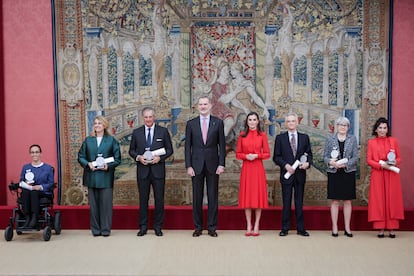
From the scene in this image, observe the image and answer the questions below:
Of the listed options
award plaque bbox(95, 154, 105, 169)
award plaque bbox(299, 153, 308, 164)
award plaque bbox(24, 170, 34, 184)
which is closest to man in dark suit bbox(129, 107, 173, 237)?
award plaque bbox(95, 154, 105, 169)

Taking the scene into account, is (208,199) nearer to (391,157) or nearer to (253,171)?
(253,171)

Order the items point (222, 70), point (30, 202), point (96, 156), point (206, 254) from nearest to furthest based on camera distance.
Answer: point (206, 254) < point (30, 202) < point (96, 156) < point (222, 70)

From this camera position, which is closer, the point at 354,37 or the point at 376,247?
the point at 376,247

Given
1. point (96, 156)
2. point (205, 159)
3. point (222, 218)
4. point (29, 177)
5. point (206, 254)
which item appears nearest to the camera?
point (206, 254)

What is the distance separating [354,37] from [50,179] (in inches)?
Answer: 176

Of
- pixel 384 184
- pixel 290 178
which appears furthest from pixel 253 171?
pixel 384 184

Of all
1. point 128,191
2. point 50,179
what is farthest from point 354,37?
point 50,179

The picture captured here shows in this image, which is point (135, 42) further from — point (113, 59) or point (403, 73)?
point (403, 73)

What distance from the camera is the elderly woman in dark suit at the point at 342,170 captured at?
7793 millimetres

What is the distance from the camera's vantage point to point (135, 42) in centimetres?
880

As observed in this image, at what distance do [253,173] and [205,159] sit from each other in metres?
0.62

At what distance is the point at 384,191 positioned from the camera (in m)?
7.84

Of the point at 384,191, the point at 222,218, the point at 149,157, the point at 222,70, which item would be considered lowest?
the point at 222,218

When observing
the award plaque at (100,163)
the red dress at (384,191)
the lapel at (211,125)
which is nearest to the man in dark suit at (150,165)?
the award plaque at (100,163)
